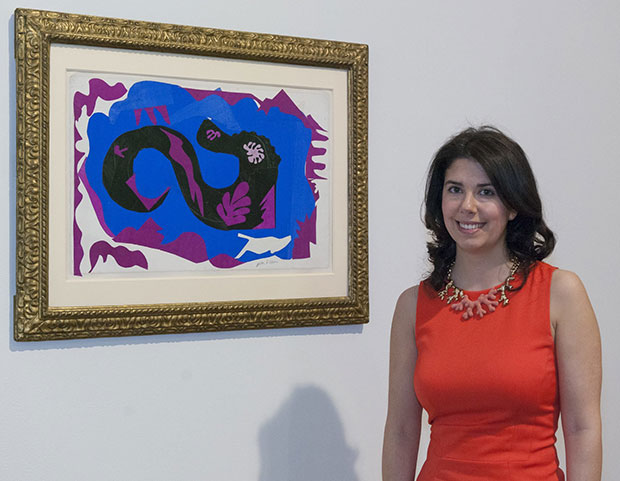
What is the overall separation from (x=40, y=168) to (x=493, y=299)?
1.13 metres

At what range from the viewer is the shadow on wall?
7.13 feet

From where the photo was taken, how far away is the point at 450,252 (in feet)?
6.07

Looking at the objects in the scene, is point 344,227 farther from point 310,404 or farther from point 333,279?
point 310,404

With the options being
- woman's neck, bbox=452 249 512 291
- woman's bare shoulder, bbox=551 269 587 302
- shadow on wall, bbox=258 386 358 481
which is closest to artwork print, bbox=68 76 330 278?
shadow on wall, bbox=258 386 358 481

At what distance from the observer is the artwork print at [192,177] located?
6.48ft

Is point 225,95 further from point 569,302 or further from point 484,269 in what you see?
point 569,302

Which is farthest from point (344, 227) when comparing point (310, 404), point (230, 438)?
point (230, 438)

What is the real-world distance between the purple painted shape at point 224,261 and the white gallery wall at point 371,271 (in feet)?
0.63

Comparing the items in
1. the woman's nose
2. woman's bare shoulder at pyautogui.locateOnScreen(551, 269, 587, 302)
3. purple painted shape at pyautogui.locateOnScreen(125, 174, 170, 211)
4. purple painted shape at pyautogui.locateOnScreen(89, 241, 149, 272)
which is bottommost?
woman's bare shoulder at pyautogui.locateOnScreen(551, 269, 587, 302)

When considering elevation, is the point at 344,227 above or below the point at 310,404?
above

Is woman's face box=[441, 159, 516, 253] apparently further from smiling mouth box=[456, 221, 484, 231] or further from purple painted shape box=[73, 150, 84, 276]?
purple painted shape box=[73, 150, 84, 276]

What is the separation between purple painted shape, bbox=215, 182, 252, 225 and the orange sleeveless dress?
67 centimetres
